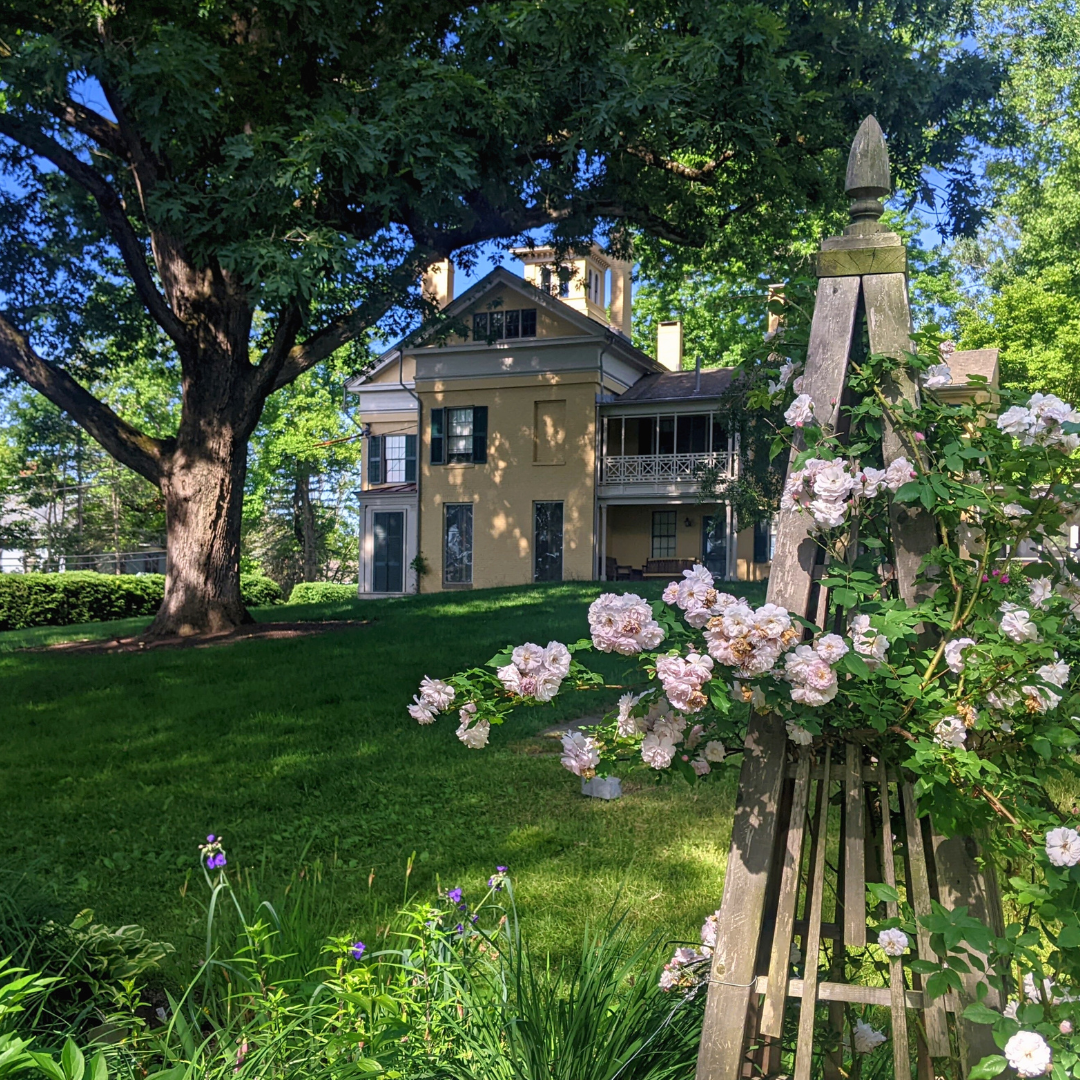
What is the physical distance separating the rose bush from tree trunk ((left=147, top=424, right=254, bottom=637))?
11.0 metres

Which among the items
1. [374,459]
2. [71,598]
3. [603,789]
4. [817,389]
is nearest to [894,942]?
[817,389]

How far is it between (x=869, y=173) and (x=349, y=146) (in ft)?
26.6

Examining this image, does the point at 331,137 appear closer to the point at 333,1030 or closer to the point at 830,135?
the point at 830,135

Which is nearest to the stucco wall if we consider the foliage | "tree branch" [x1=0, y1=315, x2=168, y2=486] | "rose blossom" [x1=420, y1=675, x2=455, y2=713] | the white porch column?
the white porch column

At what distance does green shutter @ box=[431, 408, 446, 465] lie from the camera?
2498 cm

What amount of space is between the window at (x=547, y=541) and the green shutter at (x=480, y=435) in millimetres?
1908

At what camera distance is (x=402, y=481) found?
89.7ft

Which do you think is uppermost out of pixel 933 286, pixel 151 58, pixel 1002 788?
pixel 933 286

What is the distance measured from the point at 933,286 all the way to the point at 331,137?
890 inches

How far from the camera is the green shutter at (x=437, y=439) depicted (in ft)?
82.0

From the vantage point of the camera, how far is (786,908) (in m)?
2.21

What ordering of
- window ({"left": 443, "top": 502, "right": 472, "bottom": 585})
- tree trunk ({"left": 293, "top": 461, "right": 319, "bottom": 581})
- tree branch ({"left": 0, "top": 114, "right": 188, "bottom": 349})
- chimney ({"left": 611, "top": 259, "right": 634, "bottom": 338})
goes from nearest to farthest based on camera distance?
tree branch ({"left": 0, "top": 114, "right": 188, "bottom": 349}) → window ({"left": 443, "top": 502, "right": 472, "bottom": 585}) → chimney ({"left": 611, "top": 259, "right": 634, "bottom": 338}) → tree trunk ({"left": 293, "top": 461, "right": 319, "bottom": 581})

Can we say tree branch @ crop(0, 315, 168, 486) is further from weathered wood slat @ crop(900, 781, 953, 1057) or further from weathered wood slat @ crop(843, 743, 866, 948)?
weathered wood slat @ crop(900, 781, 953, 1057)

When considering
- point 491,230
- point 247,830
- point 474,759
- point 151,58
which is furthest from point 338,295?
point 247,830
